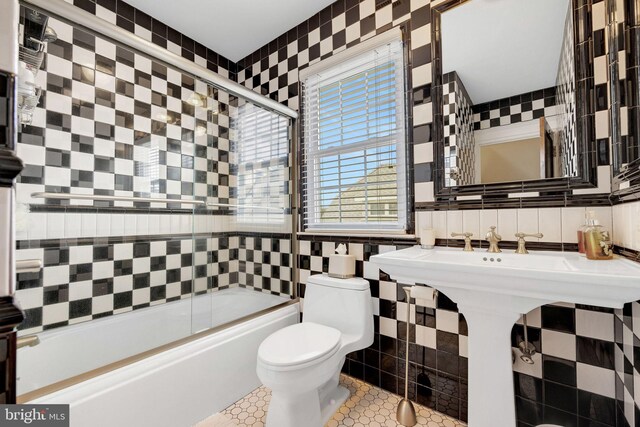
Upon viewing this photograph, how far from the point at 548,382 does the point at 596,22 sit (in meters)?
1.52

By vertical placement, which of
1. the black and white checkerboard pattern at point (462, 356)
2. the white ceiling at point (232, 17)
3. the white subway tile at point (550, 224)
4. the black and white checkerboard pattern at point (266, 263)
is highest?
the white ceiling at point (232, 17)

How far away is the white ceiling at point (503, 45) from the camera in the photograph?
4.19 ft

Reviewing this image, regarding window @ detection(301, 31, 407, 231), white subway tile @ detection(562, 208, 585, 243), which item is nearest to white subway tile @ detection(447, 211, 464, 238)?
window @ detection(301, 31, 407, 231)

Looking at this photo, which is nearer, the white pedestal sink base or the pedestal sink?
the pedestal sink

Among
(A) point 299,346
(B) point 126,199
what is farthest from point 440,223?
(B) point 126,199

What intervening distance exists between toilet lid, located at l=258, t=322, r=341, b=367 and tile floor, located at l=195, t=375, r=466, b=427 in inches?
17.5

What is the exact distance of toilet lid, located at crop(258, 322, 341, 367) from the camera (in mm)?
1209

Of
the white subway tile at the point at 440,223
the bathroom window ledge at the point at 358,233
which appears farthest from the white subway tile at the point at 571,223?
the bathroom window ledge at the point at 358,233

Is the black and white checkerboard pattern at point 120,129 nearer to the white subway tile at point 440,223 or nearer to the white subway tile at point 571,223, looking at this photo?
the white subway tile at point 440,223

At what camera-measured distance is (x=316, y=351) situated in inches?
50.1

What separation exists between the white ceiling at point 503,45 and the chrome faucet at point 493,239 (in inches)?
25.9

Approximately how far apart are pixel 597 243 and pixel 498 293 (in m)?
0.44

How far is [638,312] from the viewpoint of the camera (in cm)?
93

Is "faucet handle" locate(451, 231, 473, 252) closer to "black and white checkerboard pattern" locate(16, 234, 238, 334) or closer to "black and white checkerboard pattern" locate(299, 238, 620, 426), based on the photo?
"black and white checkerboard pattern" locate(299, 238, 620, 426)
